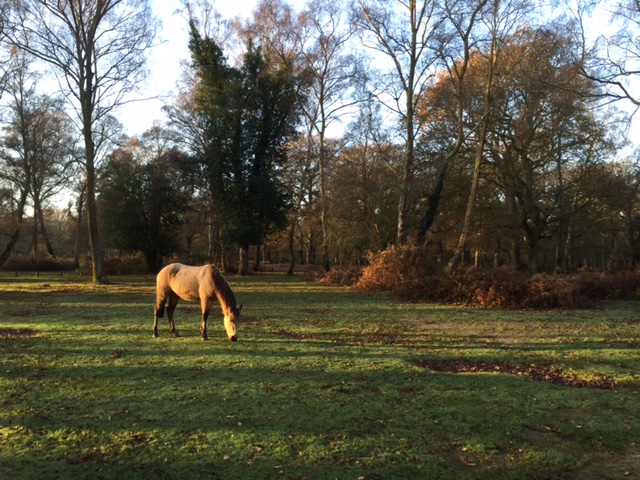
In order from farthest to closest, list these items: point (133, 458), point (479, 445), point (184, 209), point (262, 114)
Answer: point (184, 209)
point (262, 114)
point (479, 445)
point (133, 458)

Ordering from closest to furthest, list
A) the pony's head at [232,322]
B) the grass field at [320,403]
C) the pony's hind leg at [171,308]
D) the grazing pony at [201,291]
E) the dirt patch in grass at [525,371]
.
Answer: the grass field at [320,403] → the dirt patch in grass at [525,371] → the pony's head at [232,322] → the grazing pony at [201,291] → the pony's hind leg at [171,308]

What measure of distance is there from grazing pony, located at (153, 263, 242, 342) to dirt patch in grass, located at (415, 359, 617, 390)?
12.0 feet

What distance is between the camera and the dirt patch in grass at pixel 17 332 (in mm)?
9819

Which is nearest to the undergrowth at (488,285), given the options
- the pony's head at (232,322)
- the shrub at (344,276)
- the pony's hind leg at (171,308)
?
the shrub at (344,276)

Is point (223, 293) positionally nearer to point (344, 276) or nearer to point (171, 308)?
point (171, 308)

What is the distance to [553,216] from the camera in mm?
28719

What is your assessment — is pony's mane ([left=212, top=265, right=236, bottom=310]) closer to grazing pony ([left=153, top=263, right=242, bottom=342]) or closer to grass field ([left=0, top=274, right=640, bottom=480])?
grazing pony ([left=153, top=263, right=242, bottom=342])

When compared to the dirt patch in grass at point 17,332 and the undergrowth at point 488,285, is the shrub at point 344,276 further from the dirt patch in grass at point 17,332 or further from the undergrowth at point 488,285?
the dirt patch in grass at point 17,332

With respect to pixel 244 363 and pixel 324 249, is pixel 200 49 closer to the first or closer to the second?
pixel 324 249

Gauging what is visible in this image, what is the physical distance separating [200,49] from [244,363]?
2907 centimetres

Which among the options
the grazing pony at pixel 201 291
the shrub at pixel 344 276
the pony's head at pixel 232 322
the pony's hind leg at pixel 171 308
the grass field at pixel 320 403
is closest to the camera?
the grass field at pixel 320 403

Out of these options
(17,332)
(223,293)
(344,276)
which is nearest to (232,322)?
(223,293)

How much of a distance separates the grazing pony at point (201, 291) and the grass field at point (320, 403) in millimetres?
438

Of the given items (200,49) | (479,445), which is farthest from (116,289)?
(479,445)
